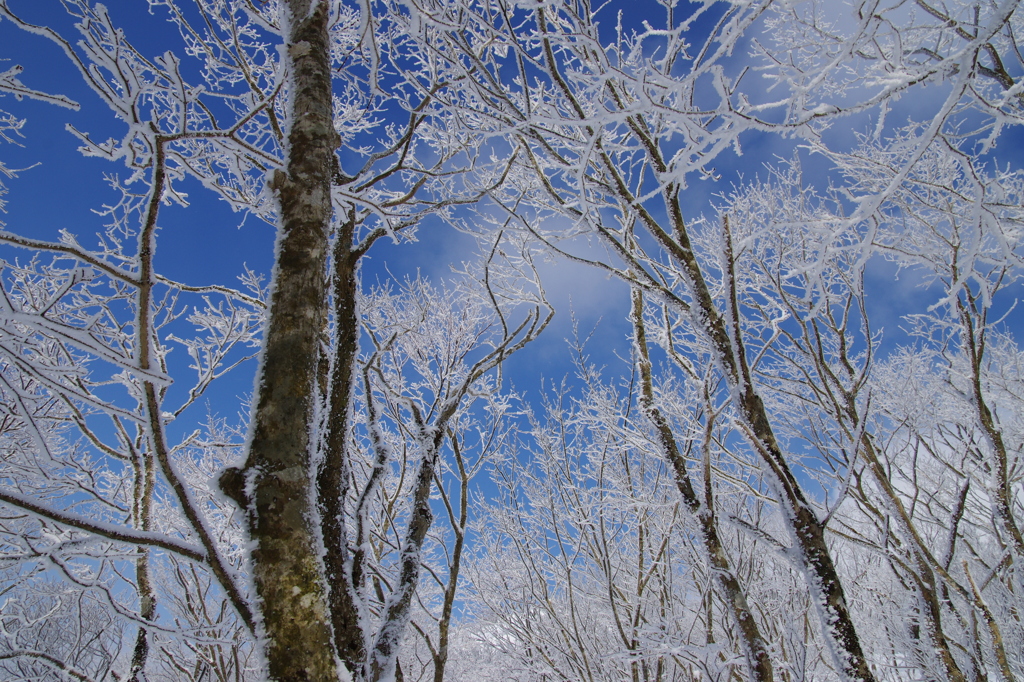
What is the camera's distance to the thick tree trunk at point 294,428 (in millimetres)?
851

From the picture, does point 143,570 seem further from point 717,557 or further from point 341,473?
point 717,557

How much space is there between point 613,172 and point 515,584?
5030 mm

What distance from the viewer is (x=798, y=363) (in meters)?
5.04

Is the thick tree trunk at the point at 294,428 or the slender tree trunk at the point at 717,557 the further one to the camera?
the slender tree trunk at the point at 717,557

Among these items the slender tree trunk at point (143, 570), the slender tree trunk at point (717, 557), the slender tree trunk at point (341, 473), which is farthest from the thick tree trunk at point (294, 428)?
the slender tree trunk at point (143, 570)

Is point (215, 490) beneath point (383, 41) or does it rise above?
beneath

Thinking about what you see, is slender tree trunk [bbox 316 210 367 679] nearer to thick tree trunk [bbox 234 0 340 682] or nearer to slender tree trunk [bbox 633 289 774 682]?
thick tree trunk [bbox 234 0 340 682]

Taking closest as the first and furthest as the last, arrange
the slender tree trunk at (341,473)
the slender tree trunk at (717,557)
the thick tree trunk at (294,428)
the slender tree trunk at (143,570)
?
the thick tree trunk at (294,428), the slender tree trunk at (341,473), the slender tree trunk at (717,557), the slender tree trunk at (143,570)

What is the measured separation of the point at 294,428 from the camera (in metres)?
1.01

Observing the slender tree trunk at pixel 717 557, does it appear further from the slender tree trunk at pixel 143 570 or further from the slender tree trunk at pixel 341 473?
the slender tree trunk at pixel 143 570

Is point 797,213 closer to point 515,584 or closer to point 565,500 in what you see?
point 565,500

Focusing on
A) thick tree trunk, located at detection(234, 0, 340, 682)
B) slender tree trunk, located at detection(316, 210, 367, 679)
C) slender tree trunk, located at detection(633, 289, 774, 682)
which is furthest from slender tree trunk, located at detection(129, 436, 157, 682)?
slender tree trunk, located at detection(633, 289, 774, 682)

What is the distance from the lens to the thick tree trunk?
851mm

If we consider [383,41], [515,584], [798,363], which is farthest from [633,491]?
[383,41]
